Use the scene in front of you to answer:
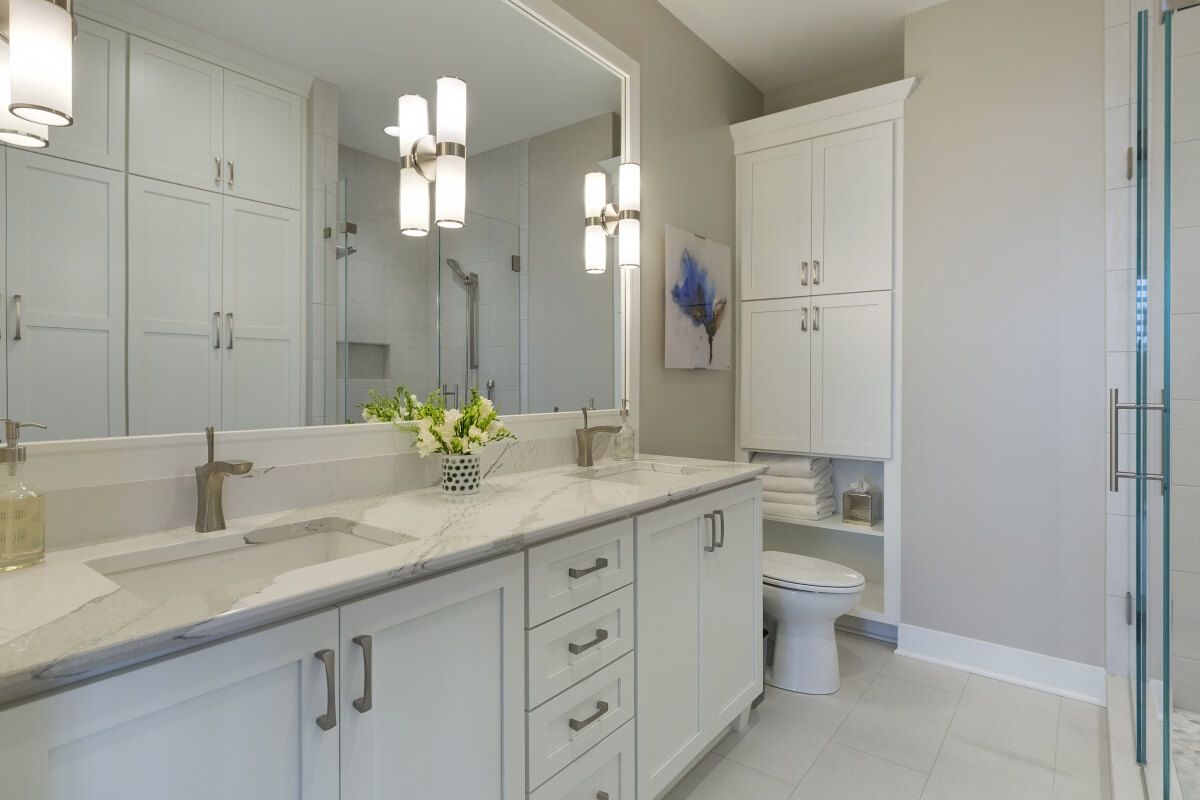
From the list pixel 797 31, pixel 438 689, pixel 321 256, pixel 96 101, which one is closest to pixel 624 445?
pixel 321 256

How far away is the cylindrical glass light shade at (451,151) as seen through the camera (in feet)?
5.45

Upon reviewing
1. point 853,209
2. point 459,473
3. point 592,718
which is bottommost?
point 592,718

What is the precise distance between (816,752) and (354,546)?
1596 mm

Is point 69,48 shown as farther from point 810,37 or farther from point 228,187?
point 810,37

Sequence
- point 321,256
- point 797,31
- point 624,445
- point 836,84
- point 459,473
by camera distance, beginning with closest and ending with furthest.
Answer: point 321,256 → point 459,473 → point 624,445 → point 797,31 → point 836,84

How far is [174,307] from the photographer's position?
1.23 meters

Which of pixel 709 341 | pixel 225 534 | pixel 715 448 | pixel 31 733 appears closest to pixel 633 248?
pixel 709 341

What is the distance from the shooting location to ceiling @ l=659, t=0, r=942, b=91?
2.65 metres

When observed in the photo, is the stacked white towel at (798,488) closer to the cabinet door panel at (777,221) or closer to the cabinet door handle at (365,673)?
the cabinet door panel at (777,221)

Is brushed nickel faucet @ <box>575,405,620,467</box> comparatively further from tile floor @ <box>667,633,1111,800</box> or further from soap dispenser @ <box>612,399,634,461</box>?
tile floor @ <box>667,633,1111,800</box>

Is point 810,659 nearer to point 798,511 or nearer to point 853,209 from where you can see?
point 798,511

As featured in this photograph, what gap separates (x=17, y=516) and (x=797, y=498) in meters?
2.73

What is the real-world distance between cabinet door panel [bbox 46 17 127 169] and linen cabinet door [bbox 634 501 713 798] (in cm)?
130

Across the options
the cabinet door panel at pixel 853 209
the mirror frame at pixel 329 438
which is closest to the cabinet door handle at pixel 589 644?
the mirror frame at pixel 329 438
